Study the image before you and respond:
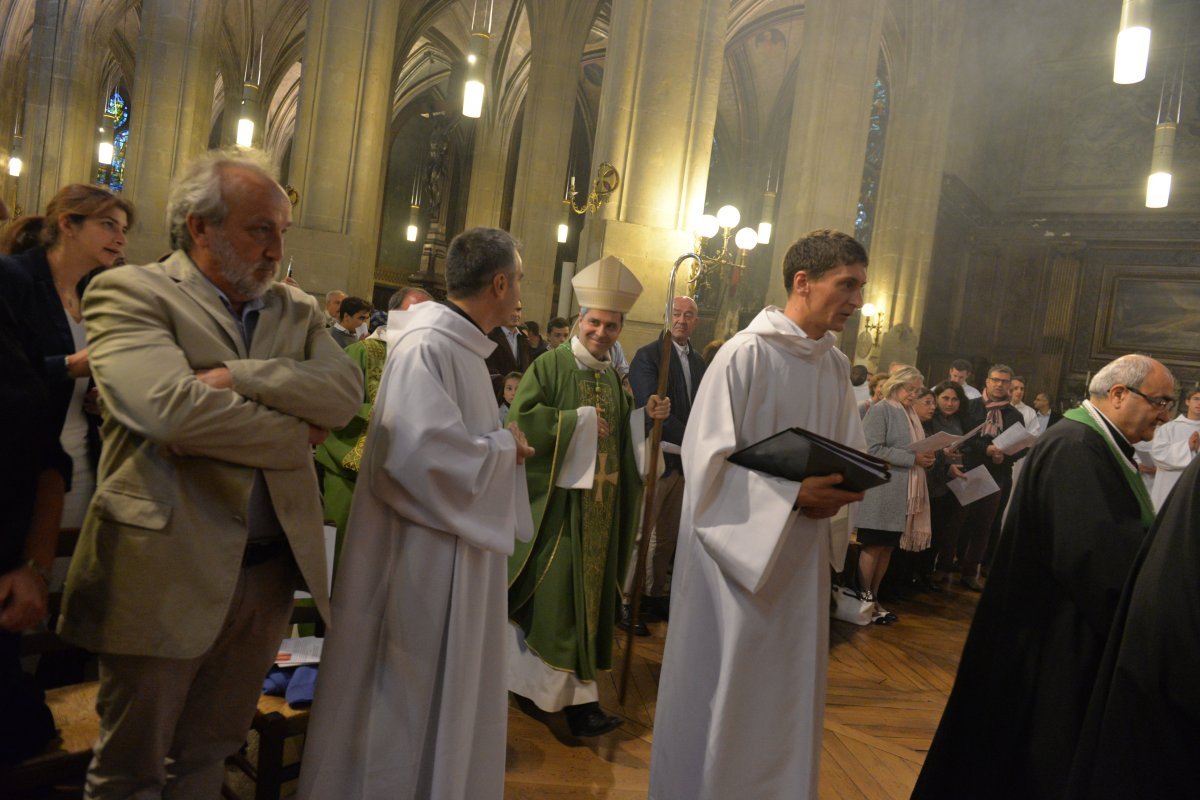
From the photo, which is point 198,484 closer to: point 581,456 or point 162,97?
point 581,456

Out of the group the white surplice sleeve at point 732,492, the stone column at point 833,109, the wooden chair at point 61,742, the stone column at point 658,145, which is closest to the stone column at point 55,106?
the stone column at point 658,145

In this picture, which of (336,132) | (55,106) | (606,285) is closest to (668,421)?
(606,285)

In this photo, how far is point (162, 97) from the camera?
44.5ft

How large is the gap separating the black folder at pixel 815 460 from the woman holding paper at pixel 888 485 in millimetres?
3456

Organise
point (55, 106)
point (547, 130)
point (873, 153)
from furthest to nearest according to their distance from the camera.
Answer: point (873, 153) < point (55, 106) < point (547, 130)

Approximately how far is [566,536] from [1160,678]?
7.39ft

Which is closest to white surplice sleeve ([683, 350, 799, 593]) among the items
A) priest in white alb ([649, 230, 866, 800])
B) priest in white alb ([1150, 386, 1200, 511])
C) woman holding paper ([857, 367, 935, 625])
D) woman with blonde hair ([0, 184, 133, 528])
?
priest in white alb ([649, 230, 866, 800])

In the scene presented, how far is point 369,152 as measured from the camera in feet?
31.9

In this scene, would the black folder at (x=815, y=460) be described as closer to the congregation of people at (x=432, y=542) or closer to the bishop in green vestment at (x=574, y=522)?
the congregation of people at (x=432, y=542)

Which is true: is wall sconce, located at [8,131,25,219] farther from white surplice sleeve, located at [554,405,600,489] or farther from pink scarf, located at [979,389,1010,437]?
pink scarf, located at [979,389,1010,437]

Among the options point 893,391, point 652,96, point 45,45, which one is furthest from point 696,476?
point 45,45

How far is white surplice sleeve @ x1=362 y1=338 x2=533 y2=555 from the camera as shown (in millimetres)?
2109

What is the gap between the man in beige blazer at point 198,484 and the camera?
1641 millimetres

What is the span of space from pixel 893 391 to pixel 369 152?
21.8 ft
